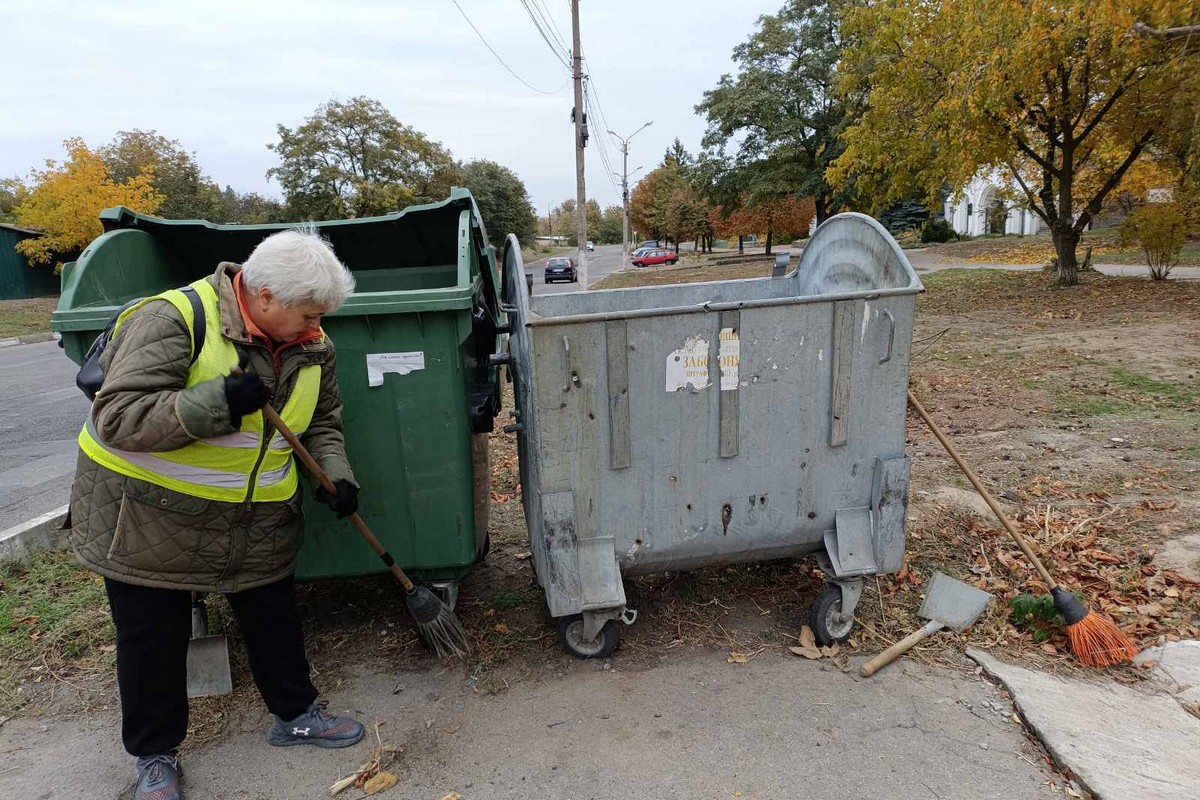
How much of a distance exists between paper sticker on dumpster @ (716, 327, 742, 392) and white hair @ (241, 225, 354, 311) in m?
1.30

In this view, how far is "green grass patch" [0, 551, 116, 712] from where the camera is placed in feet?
9.78

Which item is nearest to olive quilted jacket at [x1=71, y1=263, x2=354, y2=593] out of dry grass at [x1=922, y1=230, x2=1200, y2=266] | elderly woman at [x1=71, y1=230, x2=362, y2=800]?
elderly woman at [x1=71, y1=230, x2=362, y2=800]

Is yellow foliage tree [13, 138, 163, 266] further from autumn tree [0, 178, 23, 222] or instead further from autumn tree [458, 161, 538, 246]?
autumn tree [458, 161, 538, 246]

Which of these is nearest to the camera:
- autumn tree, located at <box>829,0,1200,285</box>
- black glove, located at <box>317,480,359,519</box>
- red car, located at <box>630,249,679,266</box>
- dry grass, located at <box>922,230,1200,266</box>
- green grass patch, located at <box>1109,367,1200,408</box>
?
black glove, located at <box>317,480,359,519</box>

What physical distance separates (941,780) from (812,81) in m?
35.5

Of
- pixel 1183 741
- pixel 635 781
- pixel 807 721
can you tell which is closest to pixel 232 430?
pixel 635 781

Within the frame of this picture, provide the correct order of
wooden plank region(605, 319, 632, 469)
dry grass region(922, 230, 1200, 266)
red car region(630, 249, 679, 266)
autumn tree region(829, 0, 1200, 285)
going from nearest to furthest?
wooden plank region(605, 319, 632, 469) → autumn tree region(829, 0, 1200, 285) → dry grass region(922, 230, 1200, 266) → red car region(630, 249, 679, 266)

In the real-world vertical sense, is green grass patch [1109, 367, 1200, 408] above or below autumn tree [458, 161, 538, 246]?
below

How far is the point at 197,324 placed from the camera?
6.60 ft

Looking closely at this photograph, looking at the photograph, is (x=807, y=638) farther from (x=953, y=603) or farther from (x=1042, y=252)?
(x=1042, y=252)

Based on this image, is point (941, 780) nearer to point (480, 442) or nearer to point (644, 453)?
point (644, 453)

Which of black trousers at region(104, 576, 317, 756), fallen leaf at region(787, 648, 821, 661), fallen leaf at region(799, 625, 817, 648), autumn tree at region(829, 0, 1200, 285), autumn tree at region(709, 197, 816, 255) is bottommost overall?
fallen leaf at region(787, 648, 821, 661)

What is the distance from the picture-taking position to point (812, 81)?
33031 mm

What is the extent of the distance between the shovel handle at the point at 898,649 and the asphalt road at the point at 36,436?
4.85 m
